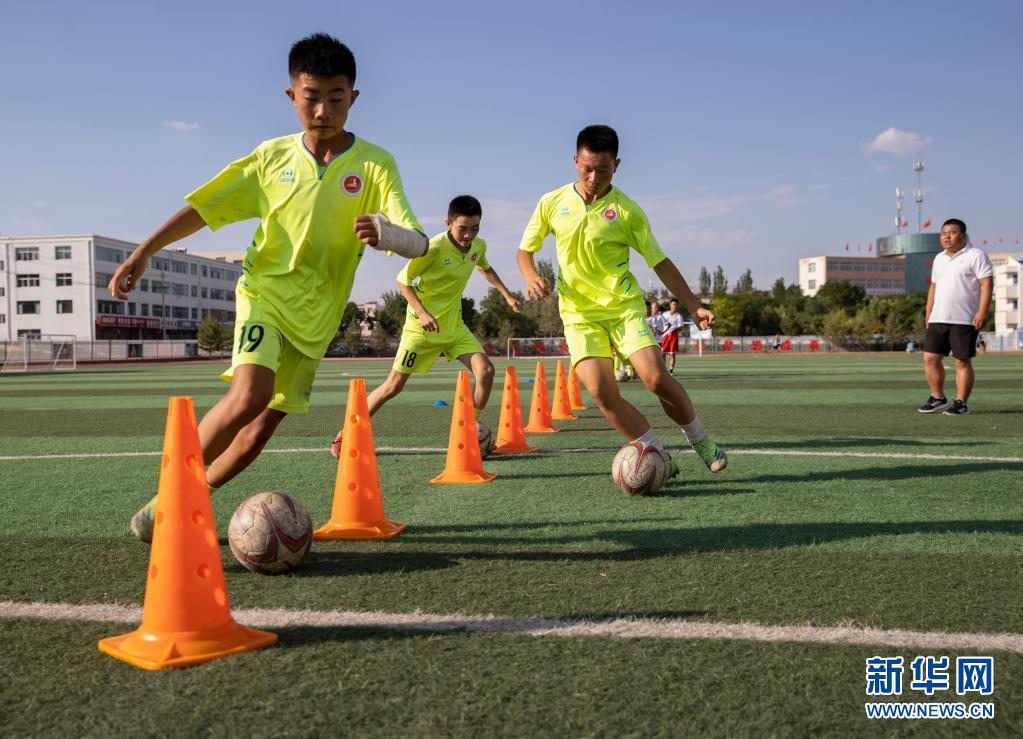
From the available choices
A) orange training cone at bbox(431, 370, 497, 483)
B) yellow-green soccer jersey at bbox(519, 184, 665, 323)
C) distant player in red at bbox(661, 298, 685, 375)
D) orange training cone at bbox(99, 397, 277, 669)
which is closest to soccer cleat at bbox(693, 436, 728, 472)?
yellow-green soccer jersey at bbox(519, 184, 665, 323)

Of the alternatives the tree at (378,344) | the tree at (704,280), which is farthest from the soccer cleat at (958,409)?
the tree at (704,280)

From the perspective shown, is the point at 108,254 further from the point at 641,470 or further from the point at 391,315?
the point at 641,470

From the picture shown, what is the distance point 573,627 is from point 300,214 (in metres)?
2.39

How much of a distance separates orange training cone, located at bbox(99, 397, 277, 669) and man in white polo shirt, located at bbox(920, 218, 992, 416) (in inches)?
394

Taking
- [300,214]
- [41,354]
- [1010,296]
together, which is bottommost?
[41,354]

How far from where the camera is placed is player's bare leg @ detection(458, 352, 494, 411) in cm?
783

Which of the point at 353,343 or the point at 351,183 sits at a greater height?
the point at 351,183

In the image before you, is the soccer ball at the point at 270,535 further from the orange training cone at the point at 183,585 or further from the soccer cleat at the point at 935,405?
the soccer cleat at the point at 935,405

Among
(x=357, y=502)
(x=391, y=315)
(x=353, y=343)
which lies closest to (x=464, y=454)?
(x=357, y=502)

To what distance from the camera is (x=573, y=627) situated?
2.89m

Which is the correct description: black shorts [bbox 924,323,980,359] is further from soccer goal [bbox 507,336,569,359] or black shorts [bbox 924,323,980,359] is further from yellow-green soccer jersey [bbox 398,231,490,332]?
soccer goal [bbox 507,336,569,359]

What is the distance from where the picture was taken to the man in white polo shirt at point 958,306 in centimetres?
1049

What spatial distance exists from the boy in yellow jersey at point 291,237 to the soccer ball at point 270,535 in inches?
15.2

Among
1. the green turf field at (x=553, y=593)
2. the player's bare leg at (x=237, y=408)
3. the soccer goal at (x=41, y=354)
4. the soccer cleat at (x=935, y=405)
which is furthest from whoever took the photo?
the soccer goal at (x=41, y=354)
